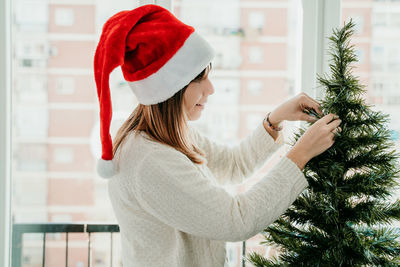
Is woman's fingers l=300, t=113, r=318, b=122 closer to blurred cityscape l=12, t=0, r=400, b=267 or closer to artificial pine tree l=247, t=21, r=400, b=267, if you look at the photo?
artificial pine tree l=247, t=21, r=400, b=267

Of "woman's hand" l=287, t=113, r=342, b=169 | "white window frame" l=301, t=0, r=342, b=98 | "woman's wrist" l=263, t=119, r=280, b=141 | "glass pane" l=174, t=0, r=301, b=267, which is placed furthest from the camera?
"glass pane" l=174, t=0, r=301, b=267

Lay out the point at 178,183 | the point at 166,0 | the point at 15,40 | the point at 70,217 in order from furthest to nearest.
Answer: the point at 70,217 < the point at 15,40 < the point at 166,0 < the point at 178,183

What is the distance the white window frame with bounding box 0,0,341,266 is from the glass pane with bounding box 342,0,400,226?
16 centimetres

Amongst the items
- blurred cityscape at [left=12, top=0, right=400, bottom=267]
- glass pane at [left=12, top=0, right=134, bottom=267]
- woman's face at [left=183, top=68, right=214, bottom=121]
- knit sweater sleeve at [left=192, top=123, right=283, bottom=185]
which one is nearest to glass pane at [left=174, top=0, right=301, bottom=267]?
blurred cityscape at [left=12, top=0, right=400, bottom=267]

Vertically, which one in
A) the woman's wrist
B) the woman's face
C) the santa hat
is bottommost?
the woman's wrist

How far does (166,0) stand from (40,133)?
818 mm

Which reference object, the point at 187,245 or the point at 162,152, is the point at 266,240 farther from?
the point at 162,152

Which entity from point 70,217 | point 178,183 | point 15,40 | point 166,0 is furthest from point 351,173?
point 15,40

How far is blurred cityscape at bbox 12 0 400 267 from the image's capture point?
1.54m

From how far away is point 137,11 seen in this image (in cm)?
96

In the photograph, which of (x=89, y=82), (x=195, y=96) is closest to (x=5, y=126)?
(x=89, y=82)

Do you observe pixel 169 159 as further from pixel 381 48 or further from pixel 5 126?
pixel 381 48

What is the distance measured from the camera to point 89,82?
1.64m

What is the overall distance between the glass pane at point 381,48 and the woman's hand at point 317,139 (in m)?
0.78
